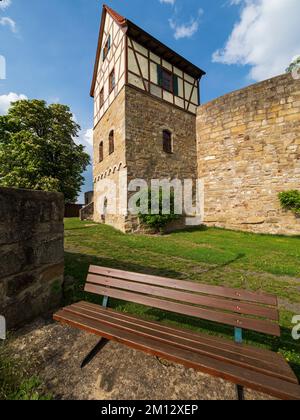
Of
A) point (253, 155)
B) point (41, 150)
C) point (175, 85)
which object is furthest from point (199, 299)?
point (41, 150)

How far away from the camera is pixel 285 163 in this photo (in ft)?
33.0

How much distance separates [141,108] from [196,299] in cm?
1079

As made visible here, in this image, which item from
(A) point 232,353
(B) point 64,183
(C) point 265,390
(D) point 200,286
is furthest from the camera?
(B) point 64,183

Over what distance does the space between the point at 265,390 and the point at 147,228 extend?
885 centimetres

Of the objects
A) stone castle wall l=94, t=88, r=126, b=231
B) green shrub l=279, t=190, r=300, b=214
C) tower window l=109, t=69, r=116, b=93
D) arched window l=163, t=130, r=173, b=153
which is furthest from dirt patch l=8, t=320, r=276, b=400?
tower window l=109, t=69, r=116, b=93

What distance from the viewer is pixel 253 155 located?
36.1 feet

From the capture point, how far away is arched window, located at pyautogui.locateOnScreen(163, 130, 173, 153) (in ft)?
39.7

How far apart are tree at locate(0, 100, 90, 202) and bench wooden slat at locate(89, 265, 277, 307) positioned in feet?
47.8

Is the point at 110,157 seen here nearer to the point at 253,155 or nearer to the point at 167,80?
the point at 167,80

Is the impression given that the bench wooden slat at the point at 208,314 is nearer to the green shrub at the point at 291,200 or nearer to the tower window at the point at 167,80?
the green shrub at the point at 291,200

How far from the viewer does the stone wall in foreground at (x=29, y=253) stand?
2.28m

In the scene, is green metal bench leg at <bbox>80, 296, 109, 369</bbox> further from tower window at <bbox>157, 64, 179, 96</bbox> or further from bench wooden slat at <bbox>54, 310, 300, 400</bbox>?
tower window at <bbox>157, 64, 179, 96</bbox>

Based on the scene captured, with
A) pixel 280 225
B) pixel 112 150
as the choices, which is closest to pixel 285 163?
pixel 280 225
